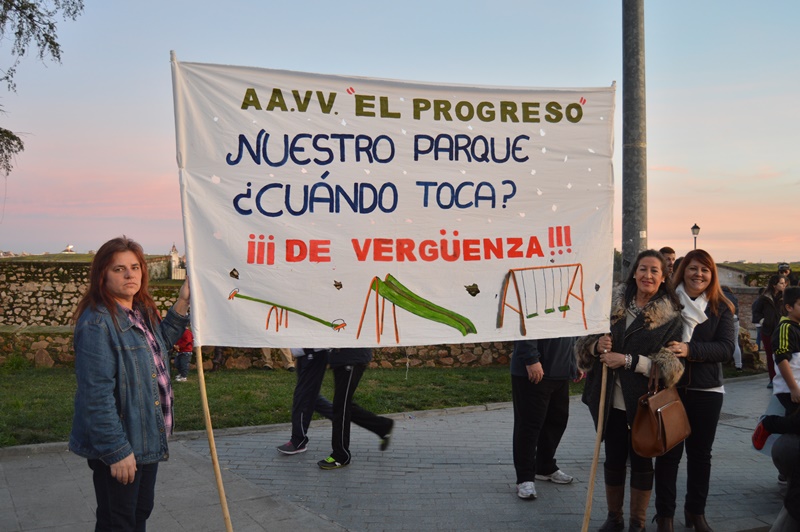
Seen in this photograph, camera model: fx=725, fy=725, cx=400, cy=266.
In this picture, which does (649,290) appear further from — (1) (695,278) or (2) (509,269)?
(2) (509,269)

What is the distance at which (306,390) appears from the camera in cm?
666

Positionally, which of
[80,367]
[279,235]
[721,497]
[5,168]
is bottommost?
[721,497]

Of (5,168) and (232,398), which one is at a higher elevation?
(5,168)

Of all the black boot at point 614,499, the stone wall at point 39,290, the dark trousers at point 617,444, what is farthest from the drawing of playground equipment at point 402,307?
the stone wall at point 39,290

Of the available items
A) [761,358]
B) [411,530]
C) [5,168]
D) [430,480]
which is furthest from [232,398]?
[761,358]

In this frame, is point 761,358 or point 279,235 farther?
point 761,358

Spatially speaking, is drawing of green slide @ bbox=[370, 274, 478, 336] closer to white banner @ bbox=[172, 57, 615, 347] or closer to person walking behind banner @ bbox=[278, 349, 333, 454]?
white banner @ bbox=[172, 57, 615, 347]

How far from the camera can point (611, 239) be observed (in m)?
4.71

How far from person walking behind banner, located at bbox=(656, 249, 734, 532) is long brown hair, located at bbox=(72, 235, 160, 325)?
339 centimetres

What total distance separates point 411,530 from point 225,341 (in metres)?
2.04

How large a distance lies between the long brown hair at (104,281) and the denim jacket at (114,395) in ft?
0.14

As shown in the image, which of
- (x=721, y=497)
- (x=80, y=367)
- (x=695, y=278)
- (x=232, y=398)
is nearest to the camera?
(x=80, y=367)

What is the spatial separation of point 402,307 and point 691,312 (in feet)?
6.84

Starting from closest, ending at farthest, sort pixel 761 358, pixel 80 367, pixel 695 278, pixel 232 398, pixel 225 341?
pixel 80 367 < pixel 225 341 < pixel 695 278 < pixel 232 398 < pixel 761 358
